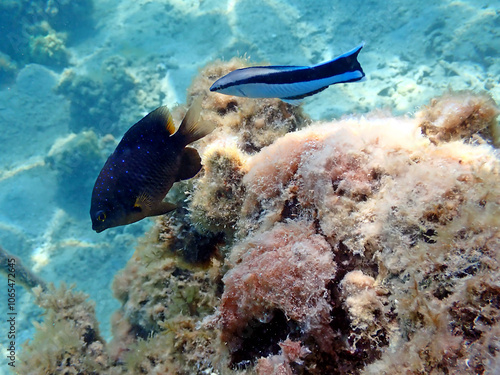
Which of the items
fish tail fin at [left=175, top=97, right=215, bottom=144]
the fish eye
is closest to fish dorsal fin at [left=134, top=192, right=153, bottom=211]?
the fish eye

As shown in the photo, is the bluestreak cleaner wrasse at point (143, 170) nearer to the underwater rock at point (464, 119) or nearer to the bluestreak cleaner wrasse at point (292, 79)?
the bluestreak cleaner wrasse at point (292, 79)

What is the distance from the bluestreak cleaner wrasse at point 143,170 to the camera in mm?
1963

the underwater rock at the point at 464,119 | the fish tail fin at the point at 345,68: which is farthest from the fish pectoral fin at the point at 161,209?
the underwater rock at the point at 464,119

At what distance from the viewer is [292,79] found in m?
1.84

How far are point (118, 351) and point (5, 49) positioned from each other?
74.3ft

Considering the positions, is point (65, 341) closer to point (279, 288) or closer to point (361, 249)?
point (279, 288)

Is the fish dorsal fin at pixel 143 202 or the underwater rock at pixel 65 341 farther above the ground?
the fish dorsal fin at pixel 143 202

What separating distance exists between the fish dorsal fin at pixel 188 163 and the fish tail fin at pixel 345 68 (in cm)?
112

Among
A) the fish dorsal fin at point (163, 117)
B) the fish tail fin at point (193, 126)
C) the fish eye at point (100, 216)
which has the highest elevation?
the fish dorsal fin at point (163, 117)

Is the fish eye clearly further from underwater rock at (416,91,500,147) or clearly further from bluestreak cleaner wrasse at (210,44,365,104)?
underwater rock at (416,91,500,147)

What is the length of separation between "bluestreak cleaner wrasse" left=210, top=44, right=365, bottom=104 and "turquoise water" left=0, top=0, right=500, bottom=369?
346 inches

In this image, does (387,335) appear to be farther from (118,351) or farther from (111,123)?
(111,123)

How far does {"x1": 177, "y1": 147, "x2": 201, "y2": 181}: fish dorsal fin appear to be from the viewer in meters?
2.14

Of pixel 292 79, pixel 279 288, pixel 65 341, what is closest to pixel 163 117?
pixel 292 79
